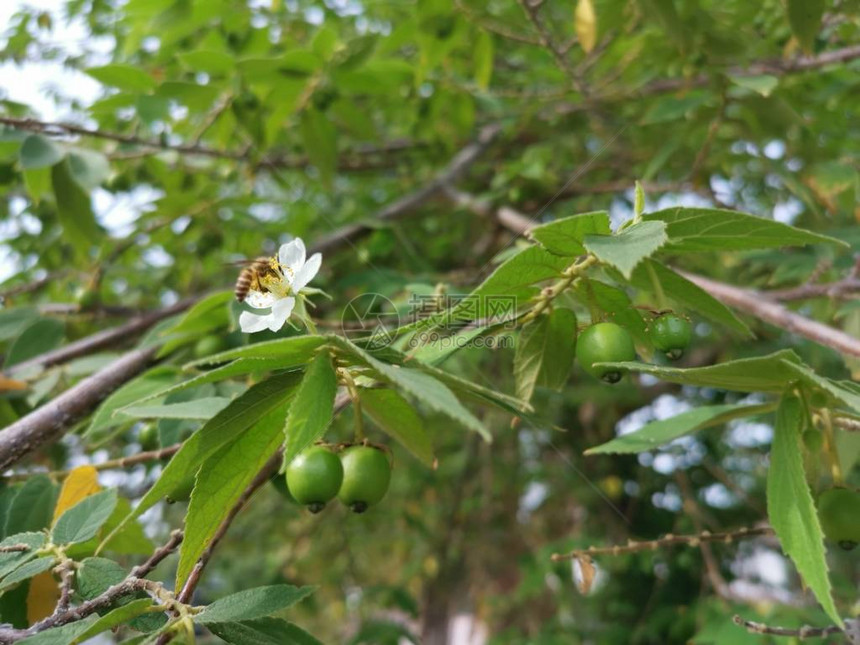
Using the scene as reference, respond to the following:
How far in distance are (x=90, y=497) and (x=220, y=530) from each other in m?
0.24

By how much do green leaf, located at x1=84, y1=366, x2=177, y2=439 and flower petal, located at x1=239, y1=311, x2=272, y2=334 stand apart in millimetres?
325

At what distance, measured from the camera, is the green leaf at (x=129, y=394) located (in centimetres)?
128

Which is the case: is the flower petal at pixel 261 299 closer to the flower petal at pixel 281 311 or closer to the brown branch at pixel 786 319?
the flower petal at pixel 281 311

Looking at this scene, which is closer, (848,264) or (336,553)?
(848,264)

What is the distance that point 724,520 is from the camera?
349cm

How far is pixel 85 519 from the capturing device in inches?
40.8

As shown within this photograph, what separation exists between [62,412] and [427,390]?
3.01 feet

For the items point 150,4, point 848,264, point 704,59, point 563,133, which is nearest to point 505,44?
point 563,133

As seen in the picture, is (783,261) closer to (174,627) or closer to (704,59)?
(704,59)

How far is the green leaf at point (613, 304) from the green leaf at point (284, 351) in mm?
421

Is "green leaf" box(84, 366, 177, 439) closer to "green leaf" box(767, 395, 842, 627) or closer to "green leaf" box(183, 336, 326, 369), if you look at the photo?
"green leaf" box(183, 336, 326, 369)

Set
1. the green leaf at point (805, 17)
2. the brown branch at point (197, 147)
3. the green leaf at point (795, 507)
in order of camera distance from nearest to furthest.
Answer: the green leaf at point (795, 507) → the green leaf at point (805, 17) → the brown branch at point (197, 147)

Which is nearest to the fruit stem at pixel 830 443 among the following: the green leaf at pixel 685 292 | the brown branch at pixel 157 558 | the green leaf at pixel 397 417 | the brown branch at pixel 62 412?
the green leaf at pixel 685 292

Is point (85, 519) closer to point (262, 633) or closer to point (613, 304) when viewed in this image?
point (262, 633)
